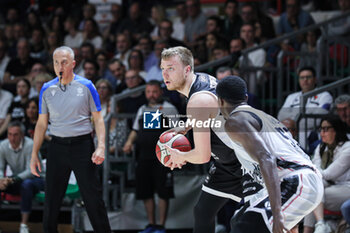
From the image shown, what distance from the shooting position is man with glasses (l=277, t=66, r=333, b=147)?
26.3 ft

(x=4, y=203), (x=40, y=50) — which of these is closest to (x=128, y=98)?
(x=4, y=203)

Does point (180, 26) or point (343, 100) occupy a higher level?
point (180, 26)

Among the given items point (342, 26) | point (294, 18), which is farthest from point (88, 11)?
point (342, 26)

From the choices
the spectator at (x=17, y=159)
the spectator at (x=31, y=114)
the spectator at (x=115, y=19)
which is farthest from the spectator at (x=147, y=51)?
the spectator at (x=17, y=159)

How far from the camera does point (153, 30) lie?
1183cm

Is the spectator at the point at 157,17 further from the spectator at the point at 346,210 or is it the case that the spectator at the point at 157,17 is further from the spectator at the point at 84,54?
the spectator at the point at 346,210

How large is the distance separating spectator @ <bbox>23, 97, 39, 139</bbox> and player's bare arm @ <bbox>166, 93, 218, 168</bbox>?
4.78 m

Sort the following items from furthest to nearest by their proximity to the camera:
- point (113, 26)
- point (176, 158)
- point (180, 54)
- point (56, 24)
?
point (56, 24) < point (113, 26) < point (180, 54) < point (176, 158)

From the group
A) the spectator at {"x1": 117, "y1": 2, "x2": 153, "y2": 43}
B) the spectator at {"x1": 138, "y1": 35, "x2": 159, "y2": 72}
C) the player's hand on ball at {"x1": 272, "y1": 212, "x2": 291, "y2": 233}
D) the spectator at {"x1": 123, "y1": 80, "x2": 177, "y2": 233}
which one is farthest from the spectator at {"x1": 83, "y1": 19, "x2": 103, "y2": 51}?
the player's hand on ball at {"x1": 272, "y1": 212, "x2": 291, "y2": 233}

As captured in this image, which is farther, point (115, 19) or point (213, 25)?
point (115, 19)

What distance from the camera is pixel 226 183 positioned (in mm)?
5258

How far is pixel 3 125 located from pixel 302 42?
5.06m

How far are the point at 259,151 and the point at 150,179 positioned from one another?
415 cm

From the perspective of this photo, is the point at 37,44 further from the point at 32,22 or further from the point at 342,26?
the point at 342,26
